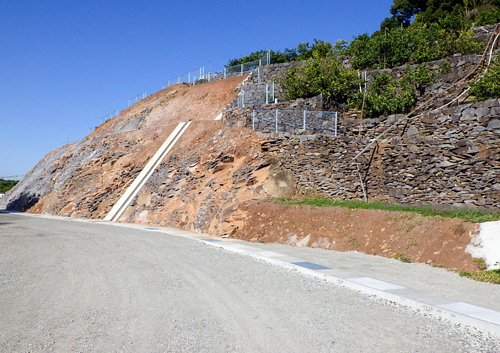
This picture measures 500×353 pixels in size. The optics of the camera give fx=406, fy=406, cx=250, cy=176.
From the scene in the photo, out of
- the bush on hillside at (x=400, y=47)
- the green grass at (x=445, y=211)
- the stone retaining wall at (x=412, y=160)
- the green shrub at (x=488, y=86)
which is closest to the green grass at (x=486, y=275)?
the green grass at (x=445, y=211)

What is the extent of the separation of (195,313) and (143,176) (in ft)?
66.9

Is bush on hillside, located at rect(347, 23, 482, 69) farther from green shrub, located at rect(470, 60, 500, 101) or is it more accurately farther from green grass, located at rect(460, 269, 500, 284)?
green grass, located at rect(460, 269, 500, 284)

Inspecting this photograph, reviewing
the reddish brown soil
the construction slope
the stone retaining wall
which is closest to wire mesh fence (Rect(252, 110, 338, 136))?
the stone retaining wall

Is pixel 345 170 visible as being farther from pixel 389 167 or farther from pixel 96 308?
pixel 96 308

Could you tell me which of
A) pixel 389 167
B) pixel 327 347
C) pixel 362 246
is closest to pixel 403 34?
pixel 389 167

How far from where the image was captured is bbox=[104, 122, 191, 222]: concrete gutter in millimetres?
24031

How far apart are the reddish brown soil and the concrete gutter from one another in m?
10.3

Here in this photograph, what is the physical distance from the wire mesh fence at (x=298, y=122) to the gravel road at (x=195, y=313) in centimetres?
1110

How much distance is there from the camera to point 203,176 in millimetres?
20969

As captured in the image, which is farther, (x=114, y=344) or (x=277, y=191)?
(x=277, y=191)

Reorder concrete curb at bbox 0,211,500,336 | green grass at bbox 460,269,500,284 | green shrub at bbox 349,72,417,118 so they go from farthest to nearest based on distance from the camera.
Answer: green shrub at bbox 349,72,417,118 → green grass at bbox 460,269,500,284 → concrete curb at bbox 0,211,500,336

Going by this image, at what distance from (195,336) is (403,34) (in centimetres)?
2679

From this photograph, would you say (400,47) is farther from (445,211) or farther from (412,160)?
(445,211)

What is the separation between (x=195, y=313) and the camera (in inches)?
236
